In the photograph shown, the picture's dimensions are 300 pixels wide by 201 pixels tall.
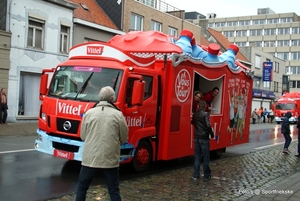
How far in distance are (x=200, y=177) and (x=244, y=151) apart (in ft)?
20.5

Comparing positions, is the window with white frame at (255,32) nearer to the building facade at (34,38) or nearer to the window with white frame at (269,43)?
the window with white frame at (269,43)

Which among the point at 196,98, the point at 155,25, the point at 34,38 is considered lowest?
the point at 196,98

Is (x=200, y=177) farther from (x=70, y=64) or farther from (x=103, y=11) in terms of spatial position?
(x=103, y=11)

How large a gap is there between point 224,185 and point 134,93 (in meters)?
2.61

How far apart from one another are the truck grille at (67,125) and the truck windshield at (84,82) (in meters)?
0.51

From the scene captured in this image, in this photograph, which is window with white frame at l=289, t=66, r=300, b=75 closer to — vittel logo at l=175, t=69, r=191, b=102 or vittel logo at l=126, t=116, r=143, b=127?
vittel logo at l=175, t=69, r=191, b=102

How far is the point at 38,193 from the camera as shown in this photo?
6.79m

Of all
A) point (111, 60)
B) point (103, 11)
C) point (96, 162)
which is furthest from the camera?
point (103, 11)

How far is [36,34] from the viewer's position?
21.7 m

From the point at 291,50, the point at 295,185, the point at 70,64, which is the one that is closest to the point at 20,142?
the point at 70,64

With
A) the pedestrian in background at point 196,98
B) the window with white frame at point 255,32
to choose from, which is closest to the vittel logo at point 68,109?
the pedestrian in background at point 196,98

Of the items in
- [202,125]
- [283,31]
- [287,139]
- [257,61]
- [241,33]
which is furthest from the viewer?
[241,33]

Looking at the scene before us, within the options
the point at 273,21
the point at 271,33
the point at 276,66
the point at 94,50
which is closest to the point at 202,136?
the point at 94,50

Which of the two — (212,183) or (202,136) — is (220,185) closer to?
(212,183)
